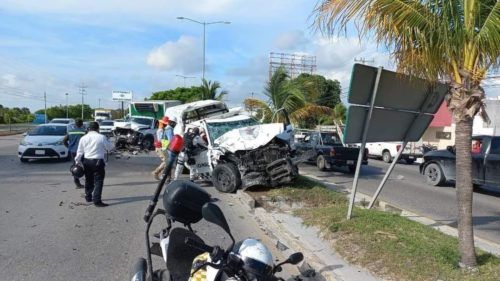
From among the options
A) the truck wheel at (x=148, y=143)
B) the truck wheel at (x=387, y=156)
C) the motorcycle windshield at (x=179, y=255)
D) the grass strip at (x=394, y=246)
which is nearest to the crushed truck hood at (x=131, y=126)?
the truck wheel at (x=148, y=143)

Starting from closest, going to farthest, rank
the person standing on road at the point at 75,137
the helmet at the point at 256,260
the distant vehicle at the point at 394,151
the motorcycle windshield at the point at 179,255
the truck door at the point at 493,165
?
1. the helmet at the point at 256,260
2. the motorcycle windshield at the point at 179,255
3. the person standing on road at the point at 75,137
4. the truck door at the point at 493,165
5. the distant vehicle at the point at 394,151

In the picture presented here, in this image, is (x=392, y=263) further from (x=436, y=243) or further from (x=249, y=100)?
(x=249, y=100)

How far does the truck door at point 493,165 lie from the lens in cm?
1420

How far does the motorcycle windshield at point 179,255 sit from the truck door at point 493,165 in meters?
13.0

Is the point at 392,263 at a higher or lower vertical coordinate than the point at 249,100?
lower

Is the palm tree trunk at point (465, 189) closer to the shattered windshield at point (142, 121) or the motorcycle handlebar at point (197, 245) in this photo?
the motorcycle handlebar at point (197, 245)

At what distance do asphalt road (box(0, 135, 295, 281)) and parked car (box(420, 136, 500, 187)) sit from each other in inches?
298

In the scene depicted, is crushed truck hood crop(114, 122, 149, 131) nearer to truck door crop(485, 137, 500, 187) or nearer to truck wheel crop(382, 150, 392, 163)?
truck wheel crop(382, 150, 392, 163)

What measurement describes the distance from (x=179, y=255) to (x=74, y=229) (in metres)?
5.36

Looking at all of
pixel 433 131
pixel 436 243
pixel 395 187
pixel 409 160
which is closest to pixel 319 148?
pixel 395 187

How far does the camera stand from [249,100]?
87.4 feet

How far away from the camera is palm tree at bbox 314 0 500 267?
5.51 m

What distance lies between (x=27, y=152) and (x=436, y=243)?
→ 17.7 m

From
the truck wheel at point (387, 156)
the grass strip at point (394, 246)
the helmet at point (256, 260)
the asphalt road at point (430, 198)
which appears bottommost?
the truck wheel at point (387, 156)
